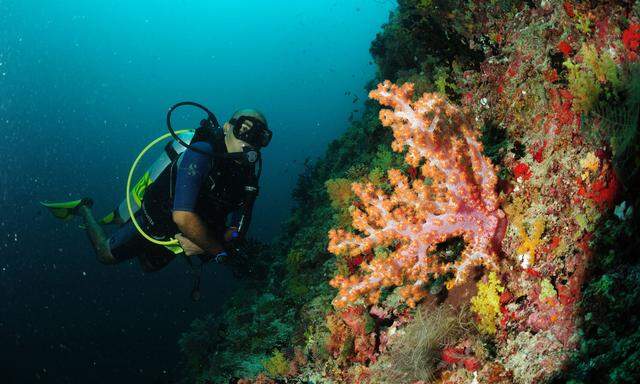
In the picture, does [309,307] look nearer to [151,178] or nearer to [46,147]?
[151,178]

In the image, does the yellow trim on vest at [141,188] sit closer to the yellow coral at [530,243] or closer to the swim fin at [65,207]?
the swim fin at [65,207]

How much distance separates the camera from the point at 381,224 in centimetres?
272

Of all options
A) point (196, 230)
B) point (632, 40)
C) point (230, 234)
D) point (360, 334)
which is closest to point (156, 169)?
point (196, 230)

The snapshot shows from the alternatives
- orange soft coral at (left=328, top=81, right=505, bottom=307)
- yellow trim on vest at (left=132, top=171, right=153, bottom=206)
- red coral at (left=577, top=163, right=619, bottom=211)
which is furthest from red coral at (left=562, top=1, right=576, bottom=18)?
yellow trim on vest at (left=132, top=171, right=153, bottom=206)

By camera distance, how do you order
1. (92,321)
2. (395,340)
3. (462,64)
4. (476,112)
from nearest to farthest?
(395,340), (476,112), (462,64), (92,321)

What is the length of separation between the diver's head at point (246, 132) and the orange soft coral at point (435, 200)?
2.70m

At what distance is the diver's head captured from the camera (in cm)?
502

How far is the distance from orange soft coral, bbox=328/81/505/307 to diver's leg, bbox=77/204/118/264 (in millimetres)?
5692

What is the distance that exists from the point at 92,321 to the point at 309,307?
22770 millimetres

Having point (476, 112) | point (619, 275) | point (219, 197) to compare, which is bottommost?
point (619, 275)

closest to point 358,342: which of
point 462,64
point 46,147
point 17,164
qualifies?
point 462,64

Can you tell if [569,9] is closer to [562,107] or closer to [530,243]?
[562,107]

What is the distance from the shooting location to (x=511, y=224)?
100 inches

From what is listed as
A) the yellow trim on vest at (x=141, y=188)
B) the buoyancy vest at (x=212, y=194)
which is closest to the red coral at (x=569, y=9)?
the buoyancy vest at (x=212, y=194)
